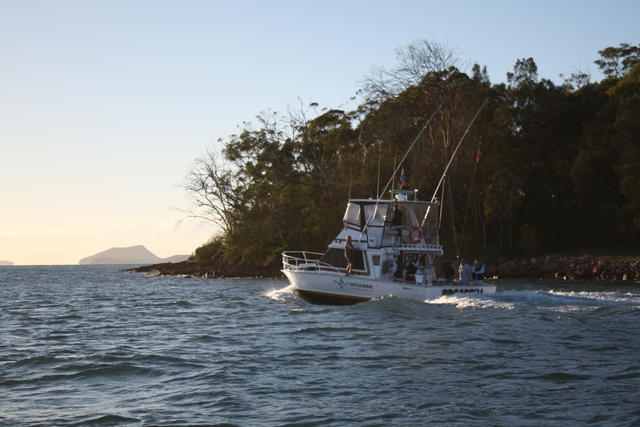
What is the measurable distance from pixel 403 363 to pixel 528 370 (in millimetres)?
2622

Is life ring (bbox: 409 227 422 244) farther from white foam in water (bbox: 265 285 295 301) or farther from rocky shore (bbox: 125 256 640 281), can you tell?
rocky shore (bbox: 125 256 640 281)

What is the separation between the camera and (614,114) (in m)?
61.2

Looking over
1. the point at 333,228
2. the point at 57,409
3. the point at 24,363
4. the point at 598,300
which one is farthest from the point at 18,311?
the point at 333,228

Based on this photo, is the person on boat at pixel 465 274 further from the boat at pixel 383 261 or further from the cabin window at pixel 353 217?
the cabin window at pixel 353 217

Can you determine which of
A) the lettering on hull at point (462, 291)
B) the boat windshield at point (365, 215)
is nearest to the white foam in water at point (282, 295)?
the boat windshield at point (365, 215)

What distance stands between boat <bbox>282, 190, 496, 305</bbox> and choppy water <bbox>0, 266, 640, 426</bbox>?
2.37m

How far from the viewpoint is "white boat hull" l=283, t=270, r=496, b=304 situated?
2889cm

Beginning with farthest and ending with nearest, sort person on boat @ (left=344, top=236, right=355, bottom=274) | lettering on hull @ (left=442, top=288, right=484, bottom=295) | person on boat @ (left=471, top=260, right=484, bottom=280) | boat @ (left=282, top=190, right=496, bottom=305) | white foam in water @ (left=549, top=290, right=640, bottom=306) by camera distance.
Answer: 1. person on boat @ (left=471, top=260, right=484, bottom=280)
2. person on boat @ (left=344, top=236, right=355, bottom=274)
3. boat @ (left=282, top=190, right=496, bottom=305)
4. lettering on hull @ (left=442, top=288, right=484, bottom=295)
5. white foam in water @ (left=549, top=290, right=640, bottom=306)

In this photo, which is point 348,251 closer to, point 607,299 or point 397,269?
point 397,269

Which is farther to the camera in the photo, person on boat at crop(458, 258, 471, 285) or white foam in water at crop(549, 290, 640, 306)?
person on boat at crop(458, 258, 471, 285)

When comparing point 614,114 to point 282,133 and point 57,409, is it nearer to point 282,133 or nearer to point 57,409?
point 282,133

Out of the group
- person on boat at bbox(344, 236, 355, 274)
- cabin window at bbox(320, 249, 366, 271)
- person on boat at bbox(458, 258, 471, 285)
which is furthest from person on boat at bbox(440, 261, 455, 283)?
person on boat at bbox(344, 236, 355, 274)

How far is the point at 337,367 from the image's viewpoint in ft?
50.2

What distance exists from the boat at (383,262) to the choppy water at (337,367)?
2.37 metres
